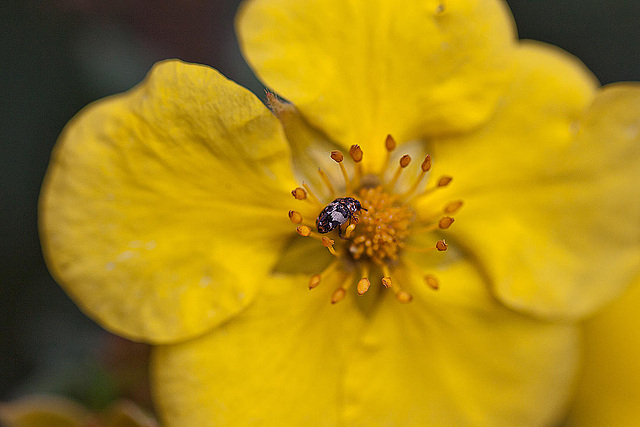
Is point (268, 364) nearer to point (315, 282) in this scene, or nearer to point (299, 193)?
point (315, 282)

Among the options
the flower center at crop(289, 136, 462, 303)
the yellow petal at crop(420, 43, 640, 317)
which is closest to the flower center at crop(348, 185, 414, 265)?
the flower center at crop(289, 136, 462, 303)

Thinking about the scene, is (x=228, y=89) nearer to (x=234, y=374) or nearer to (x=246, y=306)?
(x=246, y=306)

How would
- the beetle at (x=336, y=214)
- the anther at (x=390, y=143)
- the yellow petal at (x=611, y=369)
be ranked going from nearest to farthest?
1. the beetle at (x=336, y=214)
2. the anther at (x=390, y=143)
3. the yellow petal at (x=611, y=369)

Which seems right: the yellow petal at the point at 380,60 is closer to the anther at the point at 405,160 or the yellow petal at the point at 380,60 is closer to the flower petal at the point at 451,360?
the anther at the point at 405,160

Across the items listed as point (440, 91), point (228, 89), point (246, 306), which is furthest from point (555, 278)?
point (228, 89)

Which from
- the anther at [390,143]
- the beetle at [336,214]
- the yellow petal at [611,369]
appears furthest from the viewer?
the yellow petal at [611,369]

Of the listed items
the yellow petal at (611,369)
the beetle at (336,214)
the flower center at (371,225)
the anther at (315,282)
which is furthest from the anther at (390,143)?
the yellow petal at (611,369)

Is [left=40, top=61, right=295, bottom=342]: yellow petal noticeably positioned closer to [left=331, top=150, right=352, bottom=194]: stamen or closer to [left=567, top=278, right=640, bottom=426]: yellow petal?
[left=331, top=150, right=352, bottom=194]: stamen
